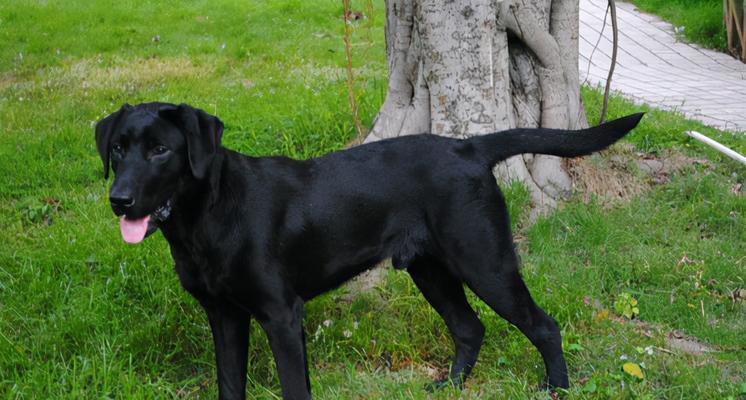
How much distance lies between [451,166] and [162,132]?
1186 mm

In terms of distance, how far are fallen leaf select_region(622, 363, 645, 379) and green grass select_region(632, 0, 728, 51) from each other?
9.28 m

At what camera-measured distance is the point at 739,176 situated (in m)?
5.98

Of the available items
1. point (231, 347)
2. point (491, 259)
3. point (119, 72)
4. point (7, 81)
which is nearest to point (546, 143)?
point (491, 259)

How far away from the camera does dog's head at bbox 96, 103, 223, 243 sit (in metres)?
2.99

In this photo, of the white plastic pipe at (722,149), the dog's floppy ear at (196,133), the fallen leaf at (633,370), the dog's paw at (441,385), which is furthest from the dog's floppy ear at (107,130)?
the white plastic pipe at (722,149)

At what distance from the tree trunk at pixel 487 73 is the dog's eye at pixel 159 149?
2.49 metres

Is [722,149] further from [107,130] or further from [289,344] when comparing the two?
[107,130]

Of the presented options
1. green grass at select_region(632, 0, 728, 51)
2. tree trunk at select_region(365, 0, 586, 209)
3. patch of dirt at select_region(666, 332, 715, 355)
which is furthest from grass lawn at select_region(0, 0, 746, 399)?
green grass at select_region(632, 0, 728, 51)

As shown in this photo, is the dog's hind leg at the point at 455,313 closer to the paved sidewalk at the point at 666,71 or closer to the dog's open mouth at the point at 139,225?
the dog's open mouth at the point at 139,225

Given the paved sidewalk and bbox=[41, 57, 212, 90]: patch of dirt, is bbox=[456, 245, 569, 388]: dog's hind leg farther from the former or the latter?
bbox=[41, 57, 212, 90]: patch of dirt

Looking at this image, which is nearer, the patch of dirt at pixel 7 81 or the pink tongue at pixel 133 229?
the pink tongue at pixel 133 229

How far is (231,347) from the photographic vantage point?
354cm

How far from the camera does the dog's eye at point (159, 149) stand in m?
3.04

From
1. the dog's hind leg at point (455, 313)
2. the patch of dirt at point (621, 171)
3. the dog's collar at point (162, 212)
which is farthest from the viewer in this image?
the patch of dirt at point (621, 171)
